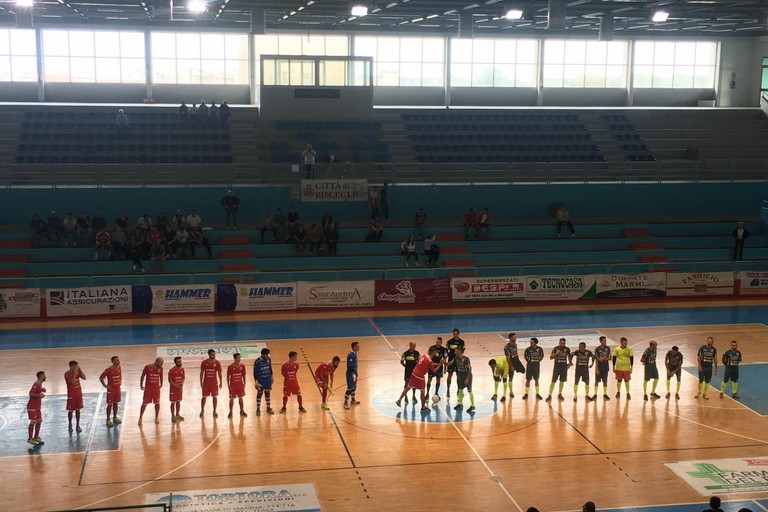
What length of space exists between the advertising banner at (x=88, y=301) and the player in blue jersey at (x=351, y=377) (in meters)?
12.8

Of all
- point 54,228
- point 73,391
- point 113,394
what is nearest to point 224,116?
point 54,228

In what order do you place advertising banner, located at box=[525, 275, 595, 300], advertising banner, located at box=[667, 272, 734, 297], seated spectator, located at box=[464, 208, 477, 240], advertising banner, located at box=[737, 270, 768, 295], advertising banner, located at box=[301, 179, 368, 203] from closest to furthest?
1. advertising banner, located at box=[525, 275, 595, 300]
2. advertising banner, located at box=[667, 272, 734, 297]
3. advertising banner, located at box=[737, 270, 768, 295]
4. seated spectator, located at box=[464, 208, 477, 240]
5. advertising banner, located at box=[301, 179, 368, 203]

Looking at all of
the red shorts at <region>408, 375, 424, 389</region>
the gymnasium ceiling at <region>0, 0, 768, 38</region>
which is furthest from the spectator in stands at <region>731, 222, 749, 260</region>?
the red shorts at <region>408, 375, 424, 389</region>

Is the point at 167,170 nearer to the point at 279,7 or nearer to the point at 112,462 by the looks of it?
the point at 279,7

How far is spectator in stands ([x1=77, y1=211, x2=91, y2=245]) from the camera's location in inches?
1348

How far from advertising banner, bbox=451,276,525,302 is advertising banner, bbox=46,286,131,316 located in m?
12.4

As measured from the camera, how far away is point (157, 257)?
33.3 m

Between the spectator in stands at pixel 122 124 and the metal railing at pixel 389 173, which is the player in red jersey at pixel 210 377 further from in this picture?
the spectator in stands at pixel 122 124

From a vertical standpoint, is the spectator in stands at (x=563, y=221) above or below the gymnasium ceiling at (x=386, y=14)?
below

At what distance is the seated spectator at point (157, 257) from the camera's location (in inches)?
1305

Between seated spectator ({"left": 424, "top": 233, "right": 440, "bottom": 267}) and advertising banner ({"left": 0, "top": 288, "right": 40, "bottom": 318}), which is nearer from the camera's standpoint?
advertising banner ({"left": 0, "top": 288, "right": 40, "bottom": 318})

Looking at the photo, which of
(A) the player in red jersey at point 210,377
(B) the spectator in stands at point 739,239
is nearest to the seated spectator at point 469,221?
(B) the spectator in stands at point 739,239

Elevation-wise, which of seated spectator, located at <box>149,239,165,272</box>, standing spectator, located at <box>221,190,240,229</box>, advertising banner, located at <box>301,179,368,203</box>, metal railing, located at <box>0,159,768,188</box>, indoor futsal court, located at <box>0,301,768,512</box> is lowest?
indoor futsal court, located at <box>0,301,768,512</box>

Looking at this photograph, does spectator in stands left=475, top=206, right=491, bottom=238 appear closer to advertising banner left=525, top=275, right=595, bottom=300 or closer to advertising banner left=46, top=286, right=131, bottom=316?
advertising banner left=525, top=275, right=595, bottom=300
